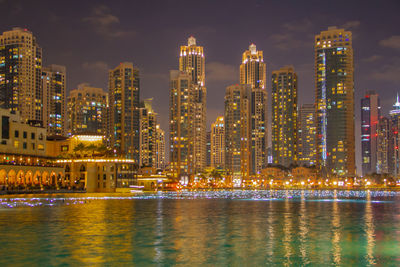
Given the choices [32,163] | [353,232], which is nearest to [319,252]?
[353,232]

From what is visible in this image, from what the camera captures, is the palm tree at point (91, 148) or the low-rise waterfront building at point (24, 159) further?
the palm tree at point (91, 148)

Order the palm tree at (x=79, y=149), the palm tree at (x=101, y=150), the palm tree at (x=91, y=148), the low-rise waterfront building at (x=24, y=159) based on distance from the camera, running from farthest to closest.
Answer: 1. the palm tree at (x=101, y=150)
2. the palm tree at (x=91, y=148)
3. the palm tree at (x=79, y=149)
4. the low-rise waterfront building at (x=24, y=159)

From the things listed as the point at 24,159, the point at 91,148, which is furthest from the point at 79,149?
the point at 24,159

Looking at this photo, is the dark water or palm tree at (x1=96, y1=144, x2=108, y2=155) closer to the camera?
the dark water

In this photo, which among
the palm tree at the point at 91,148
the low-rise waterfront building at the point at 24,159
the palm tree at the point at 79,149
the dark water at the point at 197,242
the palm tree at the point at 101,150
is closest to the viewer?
the dark water at the point at 197,242

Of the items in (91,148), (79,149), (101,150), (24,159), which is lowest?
(24,159)

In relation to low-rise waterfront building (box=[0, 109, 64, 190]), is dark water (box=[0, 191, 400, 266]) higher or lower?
lower

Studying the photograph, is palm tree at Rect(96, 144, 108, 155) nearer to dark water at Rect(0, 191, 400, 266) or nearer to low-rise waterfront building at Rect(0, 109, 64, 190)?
low-rise waterfront building at Rect(0, 109, 64, 190)

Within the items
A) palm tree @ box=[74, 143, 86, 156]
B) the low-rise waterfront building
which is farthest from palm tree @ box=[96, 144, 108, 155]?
the low-rise waterfront building

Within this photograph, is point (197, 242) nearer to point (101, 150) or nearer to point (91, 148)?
point (101, 150)

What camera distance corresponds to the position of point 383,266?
23.3 metres

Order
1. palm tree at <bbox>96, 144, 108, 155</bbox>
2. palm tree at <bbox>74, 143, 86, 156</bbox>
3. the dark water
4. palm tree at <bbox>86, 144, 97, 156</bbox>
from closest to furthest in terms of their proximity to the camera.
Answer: the dark water, palm tree at <bbox>74, 143, 86, 156</bbox>, palm tree at <bbox>86, 144, 97, 156</bbox>, palm tree at <bbox>96, 144, 108, 155</bbox>

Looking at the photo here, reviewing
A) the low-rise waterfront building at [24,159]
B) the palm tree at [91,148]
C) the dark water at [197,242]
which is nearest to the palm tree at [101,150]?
the palm tree at [91,148]

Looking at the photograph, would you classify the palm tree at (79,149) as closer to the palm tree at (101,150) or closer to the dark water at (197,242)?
the palm tree at (101,150)
